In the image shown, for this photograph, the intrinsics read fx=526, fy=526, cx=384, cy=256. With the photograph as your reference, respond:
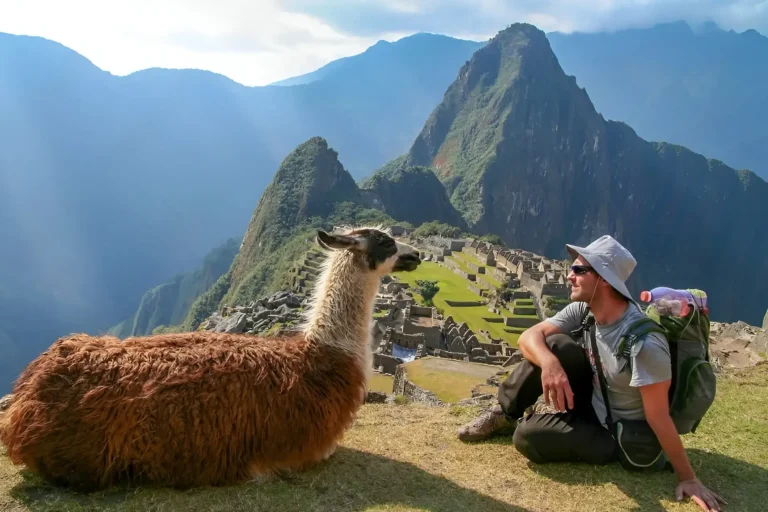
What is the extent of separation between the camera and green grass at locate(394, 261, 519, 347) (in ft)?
96.5

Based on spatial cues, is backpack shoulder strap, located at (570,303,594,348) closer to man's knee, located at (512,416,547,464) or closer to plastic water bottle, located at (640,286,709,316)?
plastic water bottle, located at (640,286,709,316)

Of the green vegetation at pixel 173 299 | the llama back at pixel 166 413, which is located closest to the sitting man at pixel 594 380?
the llama back at pixel 166 413

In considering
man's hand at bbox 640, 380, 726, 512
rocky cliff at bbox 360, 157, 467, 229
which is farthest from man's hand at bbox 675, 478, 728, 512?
rocky cliff at bbox 360, 157, 467, 229

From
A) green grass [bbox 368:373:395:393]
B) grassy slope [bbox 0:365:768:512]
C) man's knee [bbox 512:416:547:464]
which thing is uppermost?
man's knee [bbox 512:416:547:464]

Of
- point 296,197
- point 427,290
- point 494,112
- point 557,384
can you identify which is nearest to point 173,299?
point 296,197

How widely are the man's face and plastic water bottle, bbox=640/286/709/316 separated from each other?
257 mm

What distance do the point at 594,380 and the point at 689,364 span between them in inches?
19.4

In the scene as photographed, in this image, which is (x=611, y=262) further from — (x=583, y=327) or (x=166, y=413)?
(x=166, y=413)

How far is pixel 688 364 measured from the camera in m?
2.79

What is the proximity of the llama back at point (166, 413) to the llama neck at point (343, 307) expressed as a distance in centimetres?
26

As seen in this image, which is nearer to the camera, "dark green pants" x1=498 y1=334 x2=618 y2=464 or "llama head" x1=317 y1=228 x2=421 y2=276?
"dark green pants" x1=498 y1=334 x2=618 y2=464

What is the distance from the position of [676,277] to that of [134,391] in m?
150

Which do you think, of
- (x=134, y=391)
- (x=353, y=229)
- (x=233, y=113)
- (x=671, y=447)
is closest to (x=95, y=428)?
(x=134, y=391)

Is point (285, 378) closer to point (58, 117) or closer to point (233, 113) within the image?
point (58, 117)
